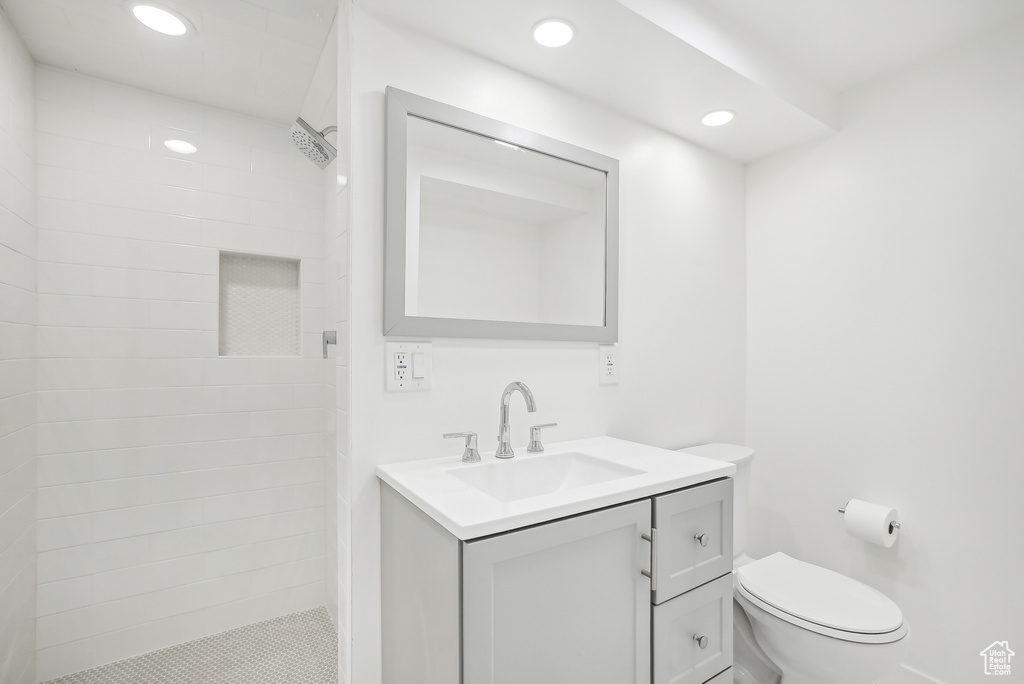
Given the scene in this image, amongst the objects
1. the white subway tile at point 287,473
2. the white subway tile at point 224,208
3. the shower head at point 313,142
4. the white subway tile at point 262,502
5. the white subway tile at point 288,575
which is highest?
the shower head at point 313,142

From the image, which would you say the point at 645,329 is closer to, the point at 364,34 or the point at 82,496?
the point at 364,34

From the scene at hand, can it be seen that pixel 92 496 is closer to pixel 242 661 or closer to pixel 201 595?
pixel 201 595

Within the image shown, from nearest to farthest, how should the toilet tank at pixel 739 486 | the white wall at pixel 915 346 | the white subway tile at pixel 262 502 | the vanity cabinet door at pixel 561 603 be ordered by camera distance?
1. the vanity cabinet door at pixel 561 603
2. the white wall at pixel 915 346
3. the toilet tank at pixel 739 486
4. the white subway tile at pixel 262 502

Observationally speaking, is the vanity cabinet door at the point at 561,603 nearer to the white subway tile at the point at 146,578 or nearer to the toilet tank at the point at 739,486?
the toilet tank at the point at 739,486

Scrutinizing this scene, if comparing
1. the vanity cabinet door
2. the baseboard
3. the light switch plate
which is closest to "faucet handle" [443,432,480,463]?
the light switch plate

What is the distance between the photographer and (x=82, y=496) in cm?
177

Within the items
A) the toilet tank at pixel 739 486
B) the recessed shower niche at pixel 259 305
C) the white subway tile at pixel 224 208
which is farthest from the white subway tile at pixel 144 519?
the toilet tank at pixel 739 486

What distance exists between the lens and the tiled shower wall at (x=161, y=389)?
1.73 m

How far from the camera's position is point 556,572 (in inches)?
37.8

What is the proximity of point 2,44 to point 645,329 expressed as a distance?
2.28 meters

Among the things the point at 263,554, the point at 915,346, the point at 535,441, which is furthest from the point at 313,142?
the point at 915,346

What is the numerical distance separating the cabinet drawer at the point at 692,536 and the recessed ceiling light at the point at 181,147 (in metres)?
2.22

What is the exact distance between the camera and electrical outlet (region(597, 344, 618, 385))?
173 centimetres

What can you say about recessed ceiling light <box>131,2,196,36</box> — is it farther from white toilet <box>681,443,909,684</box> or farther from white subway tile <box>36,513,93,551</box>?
white toilet <box>681,443,909,684</box>
